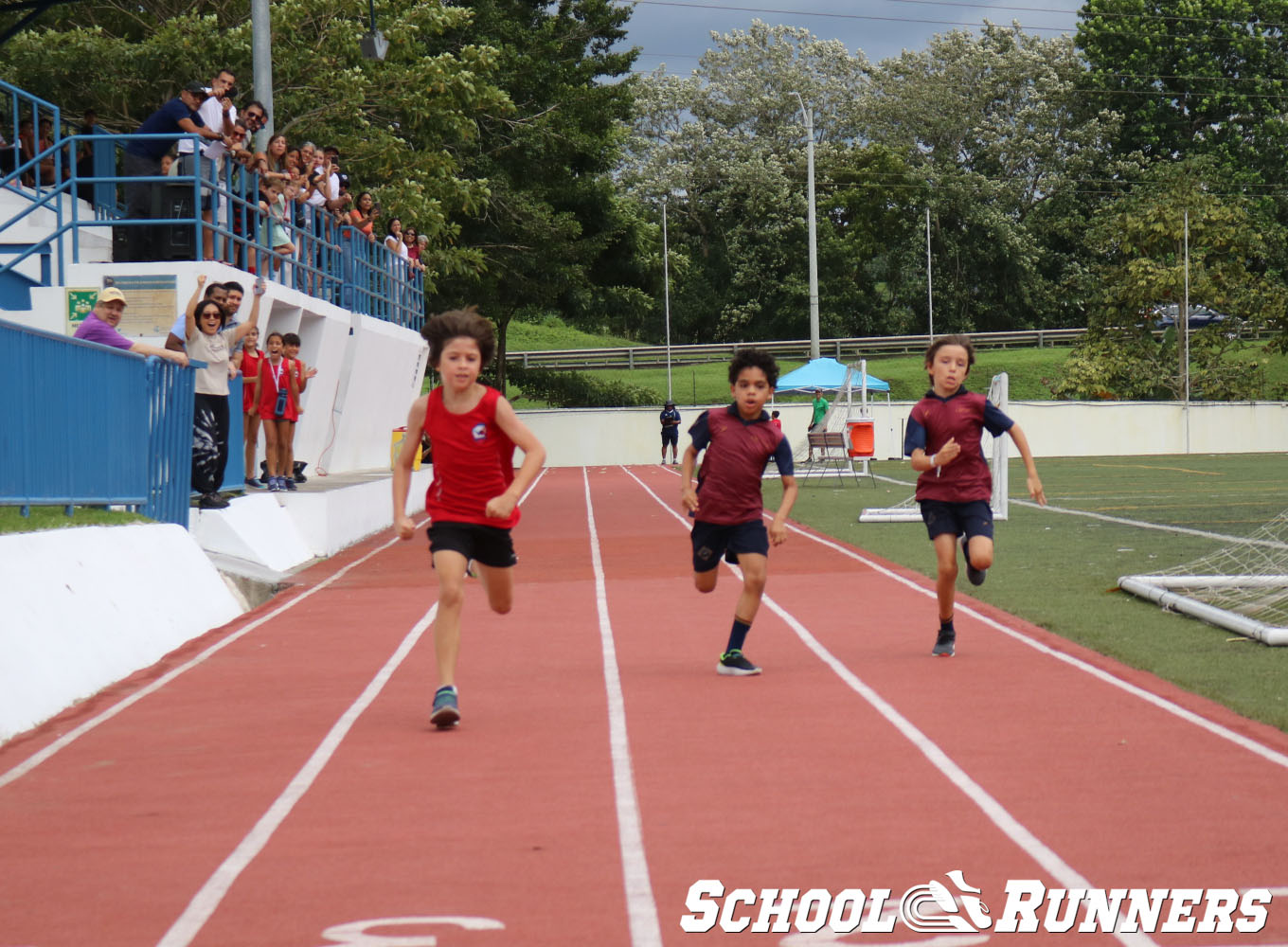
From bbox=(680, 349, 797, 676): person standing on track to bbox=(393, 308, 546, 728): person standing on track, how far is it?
1.56 metres

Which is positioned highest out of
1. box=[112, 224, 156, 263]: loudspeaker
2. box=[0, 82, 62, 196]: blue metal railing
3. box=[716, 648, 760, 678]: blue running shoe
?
box=[0, 82, 62, 196]: blue metal railing

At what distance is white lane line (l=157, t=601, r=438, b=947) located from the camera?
180 inches

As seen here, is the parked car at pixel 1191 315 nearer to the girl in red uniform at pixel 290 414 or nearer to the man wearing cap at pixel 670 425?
the man wearing cap at pixel 670 425

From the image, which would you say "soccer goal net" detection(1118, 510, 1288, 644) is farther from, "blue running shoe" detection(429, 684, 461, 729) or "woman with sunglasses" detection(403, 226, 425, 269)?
"woman with sunglasses" detection(403, 226, 425, 269)

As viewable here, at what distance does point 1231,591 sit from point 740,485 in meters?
4.62

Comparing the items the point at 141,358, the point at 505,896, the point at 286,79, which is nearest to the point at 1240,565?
the point at 141,358

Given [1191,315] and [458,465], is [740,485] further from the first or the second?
[1191,315]

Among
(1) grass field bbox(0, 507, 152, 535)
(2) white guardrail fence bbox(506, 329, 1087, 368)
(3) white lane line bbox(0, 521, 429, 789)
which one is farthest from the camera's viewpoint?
(2) white guardrail fence bbox(506, 329, 1087, 368)

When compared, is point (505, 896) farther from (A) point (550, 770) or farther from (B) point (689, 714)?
(B) point (689, 714)

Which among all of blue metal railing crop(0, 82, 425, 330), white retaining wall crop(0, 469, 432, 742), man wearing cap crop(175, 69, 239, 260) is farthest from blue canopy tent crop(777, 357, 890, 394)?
white retaining wall crop(0, 469, 432, 742)

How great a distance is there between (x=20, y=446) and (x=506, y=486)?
3678 millimetres

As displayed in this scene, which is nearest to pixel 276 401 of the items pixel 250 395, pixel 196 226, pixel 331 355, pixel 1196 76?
pixel 250 395

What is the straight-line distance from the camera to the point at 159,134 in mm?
17391

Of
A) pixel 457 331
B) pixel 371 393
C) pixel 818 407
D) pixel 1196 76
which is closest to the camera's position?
pixel 457 331
